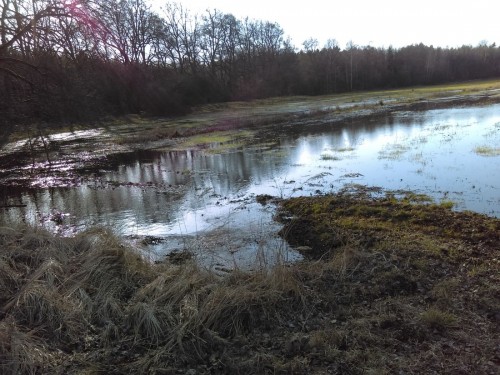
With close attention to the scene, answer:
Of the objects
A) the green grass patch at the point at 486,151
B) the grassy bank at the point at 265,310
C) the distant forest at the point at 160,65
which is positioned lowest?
the grassy bank at the point at 265,310

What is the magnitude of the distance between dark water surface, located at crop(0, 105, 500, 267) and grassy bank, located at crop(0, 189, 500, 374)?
1.55 meters

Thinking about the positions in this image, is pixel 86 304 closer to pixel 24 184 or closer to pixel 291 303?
pixel 291 303

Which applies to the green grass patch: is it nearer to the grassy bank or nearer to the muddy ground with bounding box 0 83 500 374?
the muddy ground with bounding box 0 83 500 374

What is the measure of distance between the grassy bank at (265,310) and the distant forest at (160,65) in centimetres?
582

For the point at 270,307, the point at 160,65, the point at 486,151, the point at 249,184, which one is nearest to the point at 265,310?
the point at 270,307

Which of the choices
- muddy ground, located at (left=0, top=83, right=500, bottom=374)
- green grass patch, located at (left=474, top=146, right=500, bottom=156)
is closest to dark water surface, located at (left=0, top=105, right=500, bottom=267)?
green grass patch, located at (left=474, top=146, right=500, bottom=156)

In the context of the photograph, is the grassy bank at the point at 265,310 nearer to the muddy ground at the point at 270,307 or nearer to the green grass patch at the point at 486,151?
the muddy ground at the point at 270,307

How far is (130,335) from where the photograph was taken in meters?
5.46

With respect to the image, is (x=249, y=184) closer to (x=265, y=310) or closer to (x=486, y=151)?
(x=486, y=151)

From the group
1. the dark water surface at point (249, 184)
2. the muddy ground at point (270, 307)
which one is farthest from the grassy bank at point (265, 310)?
the dark water surface at point (249, 184)

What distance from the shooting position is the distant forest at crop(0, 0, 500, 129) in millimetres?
11312

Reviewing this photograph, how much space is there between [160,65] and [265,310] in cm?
6806

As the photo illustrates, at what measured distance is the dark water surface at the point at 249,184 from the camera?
10.1 metres

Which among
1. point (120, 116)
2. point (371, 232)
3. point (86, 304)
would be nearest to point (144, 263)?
point (86, 304)
